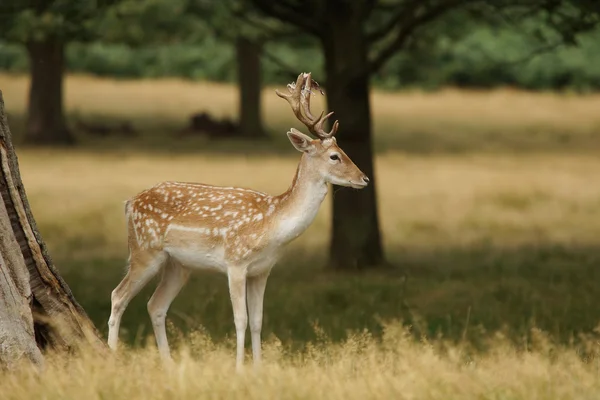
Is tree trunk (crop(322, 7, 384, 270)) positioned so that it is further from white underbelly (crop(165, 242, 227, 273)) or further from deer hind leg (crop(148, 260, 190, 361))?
white underbelly (crop(165, 242, 227, 273))

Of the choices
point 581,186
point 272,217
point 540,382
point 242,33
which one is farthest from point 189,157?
point 540,382

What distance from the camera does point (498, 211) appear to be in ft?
73.8

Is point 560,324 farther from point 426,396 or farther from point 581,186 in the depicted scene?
point 581,186

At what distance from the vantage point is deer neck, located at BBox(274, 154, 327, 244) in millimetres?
9094

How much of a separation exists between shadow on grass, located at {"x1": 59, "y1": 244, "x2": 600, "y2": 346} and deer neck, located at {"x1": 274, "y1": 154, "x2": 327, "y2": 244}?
1496 mm

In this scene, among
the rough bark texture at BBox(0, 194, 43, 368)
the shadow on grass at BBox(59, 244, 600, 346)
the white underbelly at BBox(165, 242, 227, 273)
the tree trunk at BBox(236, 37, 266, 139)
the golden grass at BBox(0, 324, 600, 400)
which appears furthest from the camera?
the tree trunk at BBox(236, 37, 266, 139)

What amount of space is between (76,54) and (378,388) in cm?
4273

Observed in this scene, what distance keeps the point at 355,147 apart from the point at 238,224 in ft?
21.5

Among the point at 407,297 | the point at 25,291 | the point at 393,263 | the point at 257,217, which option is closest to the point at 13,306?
the point at 25,291

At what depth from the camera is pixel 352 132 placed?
15.6 meters

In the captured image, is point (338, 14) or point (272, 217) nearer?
point (272, 217)

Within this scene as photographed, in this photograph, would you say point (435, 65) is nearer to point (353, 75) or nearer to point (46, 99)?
point (46, 99)

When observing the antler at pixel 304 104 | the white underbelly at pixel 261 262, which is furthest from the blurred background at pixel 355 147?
the antler at pixel 304 104

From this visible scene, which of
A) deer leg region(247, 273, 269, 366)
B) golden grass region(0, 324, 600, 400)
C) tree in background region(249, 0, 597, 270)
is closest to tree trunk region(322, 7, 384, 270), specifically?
tree in background region(249, 0, 597, 270)
